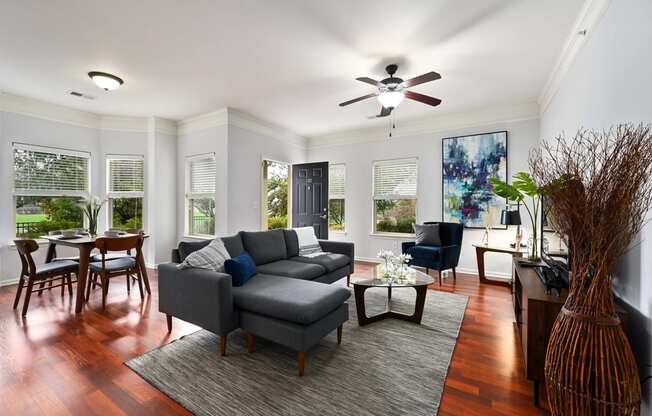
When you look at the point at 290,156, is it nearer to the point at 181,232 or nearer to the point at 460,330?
the point at 181,232

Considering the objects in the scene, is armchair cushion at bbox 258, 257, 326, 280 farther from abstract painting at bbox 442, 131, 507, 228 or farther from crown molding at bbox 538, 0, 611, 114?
crown molding at bbox 538, 0, 611, 114

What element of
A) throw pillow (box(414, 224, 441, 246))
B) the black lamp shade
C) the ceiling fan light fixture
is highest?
the ceiling fan light fixture

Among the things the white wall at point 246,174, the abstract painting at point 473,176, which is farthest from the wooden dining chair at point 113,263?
the abstract painting at point 473,176

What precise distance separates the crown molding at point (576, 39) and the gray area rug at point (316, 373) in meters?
2.78

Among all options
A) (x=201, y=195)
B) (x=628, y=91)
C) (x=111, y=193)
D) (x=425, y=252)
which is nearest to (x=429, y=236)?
(x=425, y=252)

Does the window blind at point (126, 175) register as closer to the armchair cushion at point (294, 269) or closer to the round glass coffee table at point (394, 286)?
the armchair cushion at point (294, 269)

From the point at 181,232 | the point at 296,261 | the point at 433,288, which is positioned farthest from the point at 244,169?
the point at 433,288

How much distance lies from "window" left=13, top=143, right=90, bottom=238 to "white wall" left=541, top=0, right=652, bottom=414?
667cm

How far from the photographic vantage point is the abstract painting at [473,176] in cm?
462

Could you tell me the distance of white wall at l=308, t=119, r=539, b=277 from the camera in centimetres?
457

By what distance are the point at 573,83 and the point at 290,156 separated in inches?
186

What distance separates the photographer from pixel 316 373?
205 cm

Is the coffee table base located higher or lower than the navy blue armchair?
lower

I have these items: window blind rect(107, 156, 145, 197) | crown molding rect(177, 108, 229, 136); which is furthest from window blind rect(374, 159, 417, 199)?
window blind rect(107, 156, 145, 197)
